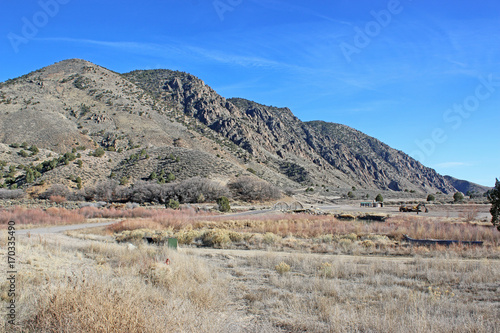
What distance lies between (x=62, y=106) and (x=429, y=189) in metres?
171

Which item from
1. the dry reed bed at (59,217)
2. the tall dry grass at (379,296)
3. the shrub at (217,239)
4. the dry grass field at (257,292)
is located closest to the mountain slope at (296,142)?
the dry reed bed at (59,217)

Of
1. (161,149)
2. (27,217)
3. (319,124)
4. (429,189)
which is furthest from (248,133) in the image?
(429,189)

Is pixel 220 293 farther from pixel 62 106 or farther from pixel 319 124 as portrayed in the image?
pixel 319 124

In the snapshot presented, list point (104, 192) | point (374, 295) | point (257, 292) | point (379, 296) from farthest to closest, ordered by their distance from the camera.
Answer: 1. point (104, 192)
2. point (257, 292)
3. point (374, 295)
4. point (379, 296)

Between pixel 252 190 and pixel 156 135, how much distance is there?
1352 inches

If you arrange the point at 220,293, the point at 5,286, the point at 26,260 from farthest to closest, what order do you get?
the point at 26,260 → the point at 220,293 → the point at 5,286

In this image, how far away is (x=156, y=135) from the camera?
79562 millimetres

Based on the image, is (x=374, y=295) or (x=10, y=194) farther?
(x=10, y=194)

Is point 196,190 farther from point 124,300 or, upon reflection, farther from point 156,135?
point 124,300

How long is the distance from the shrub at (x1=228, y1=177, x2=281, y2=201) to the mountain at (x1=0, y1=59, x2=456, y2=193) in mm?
4383

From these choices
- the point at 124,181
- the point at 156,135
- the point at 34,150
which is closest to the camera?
the point at 124,181

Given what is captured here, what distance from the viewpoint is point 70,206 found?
40.9m

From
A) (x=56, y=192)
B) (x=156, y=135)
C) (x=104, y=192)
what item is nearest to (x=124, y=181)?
(x=104, y=192)

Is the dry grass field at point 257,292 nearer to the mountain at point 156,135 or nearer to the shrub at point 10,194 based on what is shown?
the shrub at point 10,194
